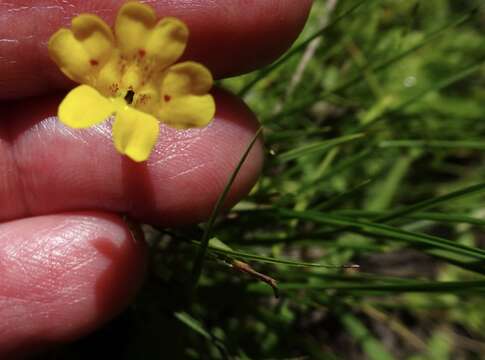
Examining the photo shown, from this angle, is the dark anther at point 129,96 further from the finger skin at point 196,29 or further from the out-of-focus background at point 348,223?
the out-of-focus background at point 348,223

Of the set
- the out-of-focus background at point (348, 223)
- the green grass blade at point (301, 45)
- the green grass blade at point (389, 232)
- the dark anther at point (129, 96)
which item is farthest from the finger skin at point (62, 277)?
the green grass blade at point (301, 45)

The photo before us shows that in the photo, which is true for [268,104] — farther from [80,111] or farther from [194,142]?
[80,111]

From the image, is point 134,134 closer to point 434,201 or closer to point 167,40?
point 167,40

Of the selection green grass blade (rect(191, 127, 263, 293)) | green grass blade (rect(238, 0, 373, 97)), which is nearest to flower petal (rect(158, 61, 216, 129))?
green grass blade (rect(191, 127, 263, 293))

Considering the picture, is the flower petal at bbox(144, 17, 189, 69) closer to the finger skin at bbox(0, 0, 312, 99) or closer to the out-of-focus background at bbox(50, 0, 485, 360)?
the finger skin at bbox(0, 0, 312, 99)

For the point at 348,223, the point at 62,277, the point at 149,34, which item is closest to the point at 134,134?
the point at 149,34

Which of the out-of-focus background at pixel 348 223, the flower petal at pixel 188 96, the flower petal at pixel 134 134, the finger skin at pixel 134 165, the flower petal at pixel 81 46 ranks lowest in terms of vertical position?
the out-of-focus background at pixel 348 223

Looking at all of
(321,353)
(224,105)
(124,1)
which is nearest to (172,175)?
(224,105)
